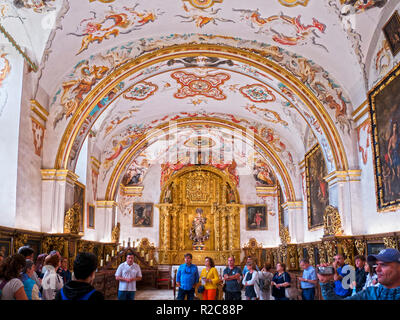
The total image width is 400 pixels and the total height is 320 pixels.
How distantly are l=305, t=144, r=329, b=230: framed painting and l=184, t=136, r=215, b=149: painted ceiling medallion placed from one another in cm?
836

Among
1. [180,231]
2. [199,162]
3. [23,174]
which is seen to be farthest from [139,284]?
[23,174]

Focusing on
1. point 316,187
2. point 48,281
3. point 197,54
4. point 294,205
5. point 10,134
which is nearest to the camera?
point 48,281

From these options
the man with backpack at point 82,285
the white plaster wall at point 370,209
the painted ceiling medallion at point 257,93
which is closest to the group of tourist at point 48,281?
the man with backpack at point 82,285

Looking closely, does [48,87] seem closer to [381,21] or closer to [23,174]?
[23,174]

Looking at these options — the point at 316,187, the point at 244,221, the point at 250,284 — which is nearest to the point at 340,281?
the point at 250,284

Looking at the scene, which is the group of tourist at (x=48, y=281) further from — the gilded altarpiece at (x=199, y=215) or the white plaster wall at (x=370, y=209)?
the gilded altarpiece at (x=199, y=215)

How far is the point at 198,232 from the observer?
27.7 meters

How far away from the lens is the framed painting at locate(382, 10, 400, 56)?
1058 centimetres

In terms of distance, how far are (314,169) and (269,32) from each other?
735cm

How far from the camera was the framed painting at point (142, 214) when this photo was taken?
90.4ft

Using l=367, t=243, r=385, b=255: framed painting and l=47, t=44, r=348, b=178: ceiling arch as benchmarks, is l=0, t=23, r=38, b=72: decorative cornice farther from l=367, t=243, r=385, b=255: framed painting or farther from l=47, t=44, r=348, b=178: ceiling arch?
l=367, t=243, r=385, b=255: framed painting

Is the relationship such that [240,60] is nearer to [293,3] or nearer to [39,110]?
[293,3]

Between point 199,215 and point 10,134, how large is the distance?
709 inches

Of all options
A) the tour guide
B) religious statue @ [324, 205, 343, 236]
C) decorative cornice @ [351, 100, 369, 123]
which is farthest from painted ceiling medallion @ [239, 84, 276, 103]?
the tour guide
